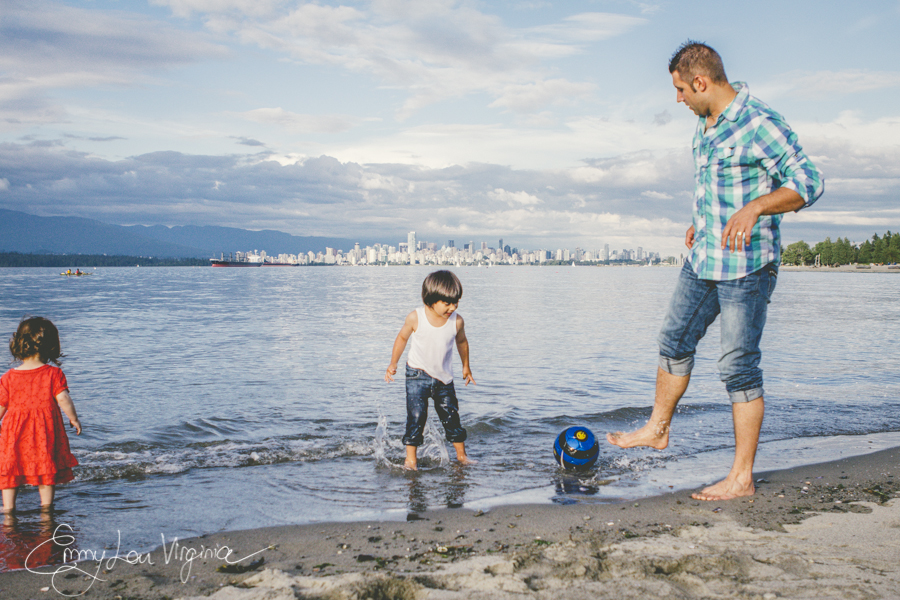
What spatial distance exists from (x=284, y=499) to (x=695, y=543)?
3.23 metres

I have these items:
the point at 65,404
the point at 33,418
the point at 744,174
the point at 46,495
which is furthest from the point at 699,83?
the point at 46,495

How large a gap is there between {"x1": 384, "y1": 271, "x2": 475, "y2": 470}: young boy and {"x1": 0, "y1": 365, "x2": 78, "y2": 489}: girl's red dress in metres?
2.87

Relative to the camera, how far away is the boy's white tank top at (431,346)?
19.5 feet

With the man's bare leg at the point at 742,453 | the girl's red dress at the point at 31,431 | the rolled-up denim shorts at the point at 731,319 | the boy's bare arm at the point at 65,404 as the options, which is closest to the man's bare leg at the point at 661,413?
the rolled-up denim shorts at the point at 731,319

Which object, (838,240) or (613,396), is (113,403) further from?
(838,240)

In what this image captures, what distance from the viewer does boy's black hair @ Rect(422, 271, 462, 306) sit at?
5.75 metres

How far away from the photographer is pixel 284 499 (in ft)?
16.4

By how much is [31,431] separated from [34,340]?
2.43 feet

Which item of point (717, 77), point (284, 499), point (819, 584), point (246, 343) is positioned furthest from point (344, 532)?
point (246, 343)

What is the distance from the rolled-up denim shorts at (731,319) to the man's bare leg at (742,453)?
0.29 feet

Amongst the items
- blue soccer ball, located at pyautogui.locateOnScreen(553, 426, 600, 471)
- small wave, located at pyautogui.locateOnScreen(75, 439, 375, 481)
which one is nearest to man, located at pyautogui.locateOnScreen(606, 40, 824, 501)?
blue soccer ball, located at pyautogui.locateOnScreen(553, 426, 600, 471)

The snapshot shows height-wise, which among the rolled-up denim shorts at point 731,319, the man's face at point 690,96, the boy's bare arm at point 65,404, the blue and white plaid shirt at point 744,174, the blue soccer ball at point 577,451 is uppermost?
the man's face at point 690,96

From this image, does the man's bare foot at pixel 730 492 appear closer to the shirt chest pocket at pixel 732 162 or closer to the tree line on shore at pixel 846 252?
the shirt chest pocket at pixel 732 162

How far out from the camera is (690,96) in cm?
419
